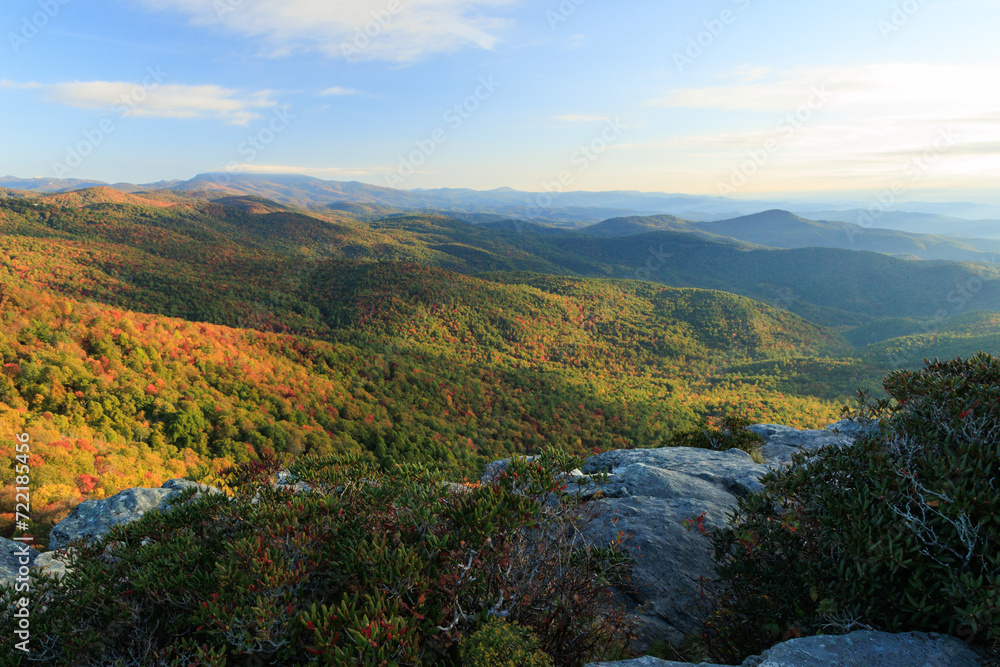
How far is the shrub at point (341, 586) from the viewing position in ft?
13.8

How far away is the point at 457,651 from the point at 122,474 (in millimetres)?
22359

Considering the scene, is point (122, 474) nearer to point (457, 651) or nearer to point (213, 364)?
point (213, 364)

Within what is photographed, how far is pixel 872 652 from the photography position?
165 inches

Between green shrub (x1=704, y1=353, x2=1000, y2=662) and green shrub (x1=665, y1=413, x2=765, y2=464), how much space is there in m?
9.64

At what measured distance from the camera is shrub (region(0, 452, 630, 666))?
4199 mm

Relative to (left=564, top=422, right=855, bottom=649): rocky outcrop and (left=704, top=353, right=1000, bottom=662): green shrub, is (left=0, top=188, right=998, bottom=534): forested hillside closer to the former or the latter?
(left=564, top=422, right=855, bottom=649): rocky outcrop

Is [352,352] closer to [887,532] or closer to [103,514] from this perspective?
[103,514]

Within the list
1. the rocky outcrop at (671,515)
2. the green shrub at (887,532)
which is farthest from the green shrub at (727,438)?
the green shrub at (887,532)

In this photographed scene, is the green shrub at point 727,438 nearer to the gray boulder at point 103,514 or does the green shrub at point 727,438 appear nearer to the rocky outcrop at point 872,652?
the rocky outcrop at point 872,652

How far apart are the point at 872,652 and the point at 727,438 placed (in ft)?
44.3

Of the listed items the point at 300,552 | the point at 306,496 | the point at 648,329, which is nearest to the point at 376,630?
the point at 300,552

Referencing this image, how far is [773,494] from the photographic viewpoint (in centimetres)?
649

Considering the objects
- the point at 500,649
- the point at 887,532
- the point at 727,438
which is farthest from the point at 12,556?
the point at 727,438

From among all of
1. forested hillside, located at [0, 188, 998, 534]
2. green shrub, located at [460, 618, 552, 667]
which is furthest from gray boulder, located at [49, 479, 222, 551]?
green shrub, located at [460, 618, 552, 667]
